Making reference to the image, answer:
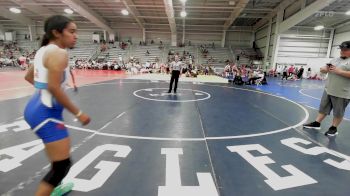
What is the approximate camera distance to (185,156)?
354 centimetres

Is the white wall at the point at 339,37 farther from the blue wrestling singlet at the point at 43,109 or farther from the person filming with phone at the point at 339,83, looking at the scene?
the blue wrestling singlet at the point at 43,109

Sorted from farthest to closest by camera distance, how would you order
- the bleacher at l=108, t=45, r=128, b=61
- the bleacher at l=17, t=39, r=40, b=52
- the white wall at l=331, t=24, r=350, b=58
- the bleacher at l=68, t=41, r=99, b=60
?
the bleacher at l=17, t=39, r=40, b=52 < the bleacher at l=68, t=41, r=99, b=60 < the bleacher at l=108, t=45, r=128, b=61 < the white wall at l=331, t=24, r=350, b=58

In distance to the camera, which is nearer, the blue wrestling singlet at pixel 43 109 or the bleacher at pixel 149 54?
the blue wrestling singlet at pixel 43 109

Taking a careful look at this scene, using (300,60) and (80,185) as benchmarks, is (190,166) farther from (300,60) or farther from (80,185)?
(300,60)

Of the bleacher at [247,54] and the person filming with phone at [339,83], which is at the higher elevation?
the bleacher at [247,54]

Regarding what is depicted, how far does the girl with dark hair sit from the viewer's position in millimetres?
1800

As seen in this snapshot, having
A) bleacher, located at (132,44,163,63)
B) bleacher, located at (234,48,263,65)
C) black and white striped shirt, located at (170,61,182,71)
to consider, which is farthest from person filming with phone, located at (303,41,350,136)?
bleacher, located at (132,44,163,63)

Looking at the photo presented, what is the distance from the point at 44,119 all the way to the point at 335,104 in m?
5.21

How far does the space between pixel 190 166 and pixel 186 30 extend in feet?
113

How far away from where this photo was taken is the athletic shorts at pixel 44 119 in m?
1.90

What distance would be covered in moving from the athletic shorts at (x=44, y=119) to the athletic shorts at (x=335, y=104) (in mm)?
5070

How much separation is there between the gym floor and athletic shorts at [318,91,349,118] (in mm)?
485

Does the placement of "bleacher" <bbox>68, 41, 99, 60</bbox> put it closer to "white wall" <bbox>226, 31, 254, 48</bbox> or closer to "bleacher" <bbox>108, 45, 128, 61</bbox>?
"bleacher" <bbox>108, 45, 128, 61</bbox>

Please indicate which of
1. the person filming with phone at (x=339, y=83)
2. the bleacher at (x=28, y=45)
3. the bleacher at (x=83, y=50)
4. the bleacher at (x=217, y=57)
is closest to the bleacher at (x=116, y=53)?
the bleacher at (x=83, y=50)
